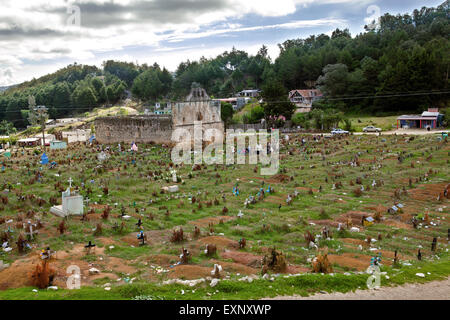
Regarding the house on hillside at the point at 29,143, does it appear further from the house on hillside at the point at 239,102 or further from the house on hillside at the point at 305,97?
the house on hillside at the point at 305,97

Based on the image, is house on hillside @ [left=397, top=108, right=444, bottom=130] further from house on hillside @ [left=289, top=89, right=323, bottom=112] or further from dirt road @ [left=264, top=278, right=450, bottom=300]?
dirt road @ [left=264, top=278, right=450, bottom=300]

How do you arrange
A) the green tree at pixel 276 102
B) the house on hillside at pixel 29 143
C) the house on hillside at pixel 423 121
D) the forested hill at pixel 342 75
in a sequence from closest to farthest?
the house on hillside at pixel 423 121 < the green tree at pixel 276 102 < the forested hill at pixel 342 75 < the house on hillside at pixel 29 143

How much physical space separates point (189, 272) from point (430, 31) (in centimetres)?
7435

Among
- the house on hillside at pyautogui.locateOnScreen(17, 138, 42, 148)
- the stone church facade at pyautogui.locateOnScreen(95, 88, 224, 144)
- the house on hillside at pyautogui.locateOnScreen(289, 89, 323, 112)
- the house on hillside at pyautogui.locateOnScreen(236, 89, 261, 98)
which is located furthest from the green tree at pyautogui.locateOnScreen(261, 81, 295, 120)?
the house on hillside at pyautogui.locateOnScreen(17, 138, 42, 148)

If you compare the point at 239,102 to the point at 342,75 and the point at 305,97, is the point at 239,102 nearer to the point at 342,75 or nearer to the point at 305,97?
the point at 305,97

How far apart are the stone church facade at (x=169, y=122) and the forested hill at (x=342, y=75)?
543 inches

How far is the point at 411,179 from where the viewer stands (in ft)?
59.9

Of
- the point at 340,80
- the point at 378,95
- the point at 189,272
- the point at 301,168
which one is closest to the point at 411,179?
the point at 301,168

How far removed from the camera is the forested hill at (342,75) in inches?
1802

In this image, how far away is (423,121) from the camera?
37844 mm

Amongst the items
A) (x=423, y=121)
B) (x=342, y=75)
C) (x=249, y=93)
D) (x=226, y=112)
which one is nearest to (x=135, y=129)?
(x=226, y=112)

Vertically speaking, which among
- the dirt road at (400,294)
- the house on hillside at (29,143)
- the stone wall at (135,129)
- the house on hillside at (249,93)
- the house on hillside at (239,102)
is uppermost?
the house on hillside at (249,93)

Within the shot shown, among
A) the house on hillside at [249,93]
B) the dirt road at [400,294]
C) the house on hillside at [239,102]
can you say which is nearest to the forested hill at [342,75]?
the house on hillside at [249,93]
